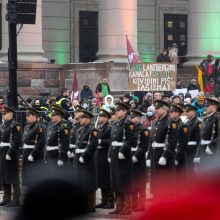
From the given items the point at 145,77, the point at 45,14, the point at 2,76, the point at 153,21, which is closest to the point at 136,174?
the point at 145,77

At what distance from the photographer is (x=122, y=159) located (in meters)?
12.6

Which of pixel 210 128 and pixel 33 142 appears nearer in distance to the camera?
pixel 210 128

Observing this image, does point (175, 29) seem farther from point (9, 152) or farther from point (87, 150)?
point (87, 150)

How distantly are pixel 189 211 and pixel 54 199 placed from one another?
12.3 inches

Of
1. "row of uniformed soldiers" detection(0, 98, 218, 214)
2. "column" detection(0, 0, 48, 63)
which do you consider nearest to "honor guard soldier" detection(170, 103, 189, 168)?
"row of uniformed soldiers" detection(0, 98, 218, 214)

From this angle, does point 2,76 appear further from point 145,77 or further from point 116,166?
point 116,166

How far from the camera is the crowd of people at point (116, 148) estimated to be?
1265cm

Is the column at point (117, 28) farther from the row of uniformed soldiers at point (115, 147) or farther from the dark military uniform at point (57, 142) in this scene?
the dark military uniform at point (57, 142)

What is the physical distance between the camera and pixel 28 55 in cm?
2795

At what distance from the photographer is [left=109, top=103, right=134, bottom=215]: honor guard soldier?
12570mm

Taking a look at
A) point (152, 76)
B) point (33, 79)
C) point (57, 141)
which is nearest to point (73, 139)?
point (57, 141)

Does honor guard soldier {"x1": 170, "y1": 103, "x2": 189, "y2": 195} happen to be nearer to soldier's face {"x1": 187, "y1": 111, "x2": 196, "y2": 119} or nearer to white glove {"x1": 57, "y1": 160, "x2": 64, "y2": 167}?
soldier's face {"x1": 187, "y1": 111, "x2": 196, "y2": 119}

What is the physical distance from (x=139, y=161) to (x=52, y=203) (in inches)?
429

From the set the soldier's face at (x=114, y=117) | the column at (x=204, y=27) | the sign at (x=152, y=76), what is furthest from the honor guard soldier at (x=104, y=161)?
the column at (x=204, y=27)
